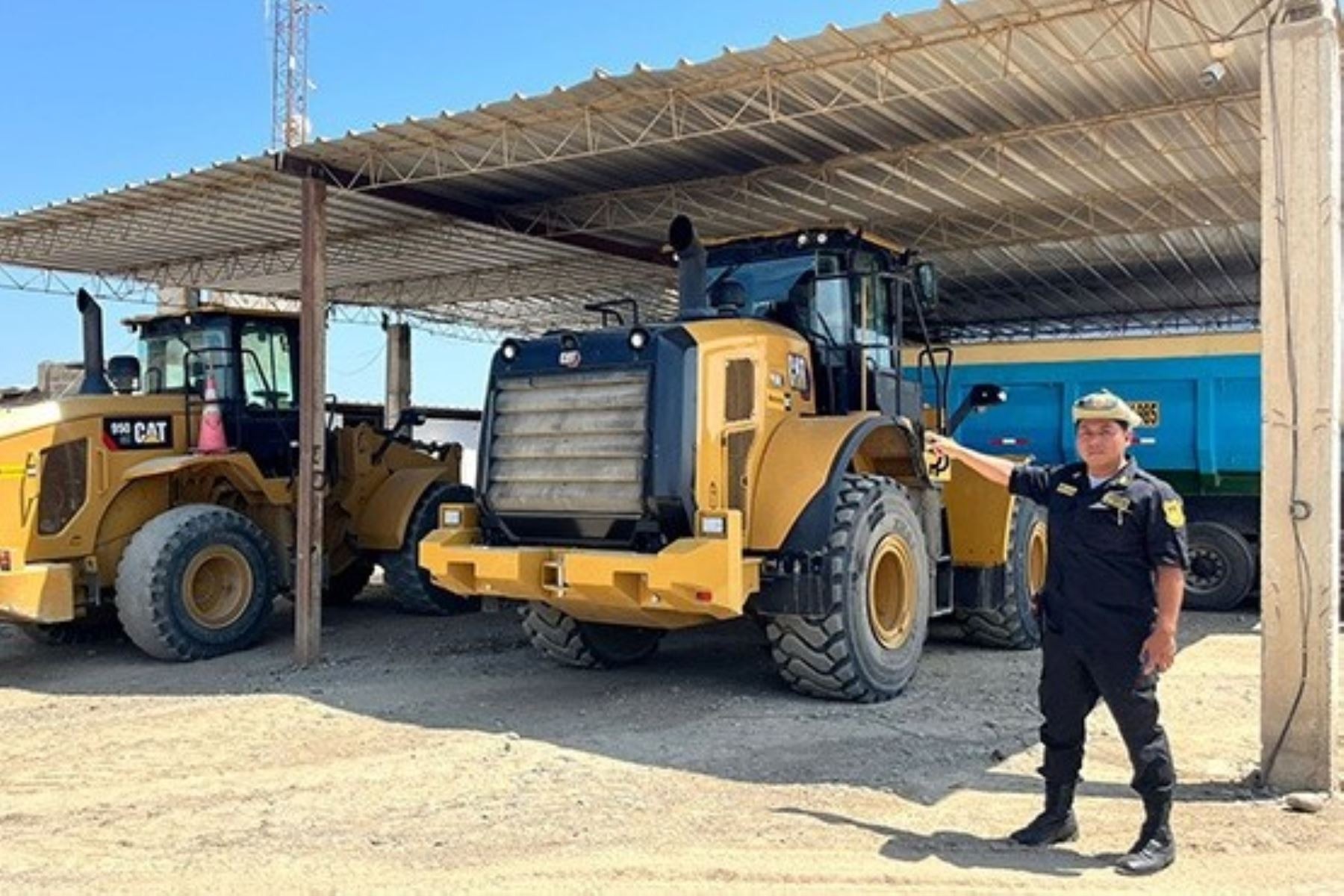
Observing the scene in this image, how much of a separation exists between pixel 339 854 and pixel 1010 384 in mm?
9663

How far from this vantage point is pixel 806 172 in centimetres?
1012

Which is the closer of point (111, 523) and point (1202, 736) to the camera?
point (1202, 736)

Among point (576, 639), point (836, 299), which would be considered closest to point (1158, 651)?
point (836, 299)

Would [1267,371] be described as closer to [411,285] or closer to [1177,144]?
[1177,144]

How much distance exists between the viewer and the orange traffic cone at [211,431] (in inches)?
368

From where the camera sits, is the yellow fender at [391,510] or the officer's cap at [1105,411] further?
the yellow fender at [391,510]

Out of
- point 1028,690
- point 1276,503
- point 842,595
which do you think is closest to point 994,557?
point 1028,690

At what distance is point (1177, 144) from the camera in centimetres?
970

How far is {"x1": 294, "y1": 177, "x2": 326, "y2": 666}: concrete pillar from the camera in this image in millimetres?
8734

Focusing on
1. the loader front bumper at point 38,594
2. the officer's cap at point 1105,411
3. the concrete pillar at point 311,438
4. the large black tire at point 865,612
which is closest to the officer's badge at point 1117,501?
the officer's cap at point 1105,411

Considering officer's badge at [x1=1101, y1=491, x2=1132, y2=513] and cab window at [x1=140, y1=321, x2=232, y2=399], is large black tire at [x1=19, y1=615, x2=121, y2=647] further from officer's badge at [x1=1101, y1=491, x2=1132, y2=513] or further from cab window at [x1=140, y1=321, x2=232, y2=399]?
officer's badge at [x1=1101, y1=491, x2=1132, y2=513]

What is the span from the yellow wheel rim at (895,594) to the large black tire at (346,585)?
589 centimetres

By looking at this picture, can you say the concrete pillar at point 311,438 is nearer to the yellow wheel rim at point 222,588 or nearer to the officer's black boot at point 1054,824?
the yellow wheel rim at point 222,588

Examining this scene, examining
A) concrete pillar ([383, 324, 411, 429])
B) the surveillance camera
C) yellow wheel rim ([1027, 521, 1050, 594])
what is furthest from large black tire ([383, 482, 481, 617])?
concrete pillar ([383, 324, 411, 429])
